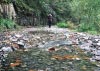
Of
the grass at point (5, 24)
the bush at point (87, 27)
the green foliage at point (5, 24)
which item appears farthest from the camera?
the bush at point (87, 27)

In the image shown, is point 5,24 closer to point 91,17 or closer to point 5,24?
point 5,24

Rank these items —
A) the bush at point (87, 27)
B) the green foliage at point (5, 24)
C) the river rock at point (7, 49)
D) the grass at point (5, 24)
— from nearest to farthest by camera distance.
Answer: the river rock at point (7, 49)
the grass at point (5, 24)
the green foliage at point (5, 24)
the bush at point (87, 27)

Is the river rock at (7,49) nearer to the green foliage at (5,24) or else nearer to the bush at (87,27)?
the green foliage at (5,24)

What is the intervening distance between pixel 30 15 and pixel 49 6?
660 cm

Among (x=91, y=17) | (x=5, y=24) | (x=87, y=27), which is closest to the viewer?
(x=5, y=24)

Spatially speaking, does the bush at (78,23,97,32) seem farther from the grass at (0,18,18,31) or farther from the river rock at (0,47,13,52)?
the river rock at (0,47,13,52)

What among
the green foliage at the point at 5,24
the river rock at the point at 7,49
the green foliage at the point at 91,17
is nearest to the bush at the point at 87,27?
the green foliage at the point at 91,17

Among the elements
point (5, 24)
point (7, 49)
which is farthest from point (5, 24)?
point (7, 49)

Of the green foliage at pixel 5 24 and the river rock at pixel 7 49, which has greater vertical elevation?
the river rock at pixel 7 49

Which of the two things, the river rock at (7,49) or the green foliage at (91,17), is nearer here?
the river rock at (7,49)

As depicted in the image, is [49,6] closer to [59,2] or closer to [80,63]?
[59,2]

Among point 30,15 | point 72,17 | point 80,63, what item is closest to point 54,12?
point 72,17

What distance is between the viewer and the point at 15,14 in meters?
27.2

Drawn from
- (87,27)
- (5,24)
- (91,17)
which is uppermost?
(5,24)
